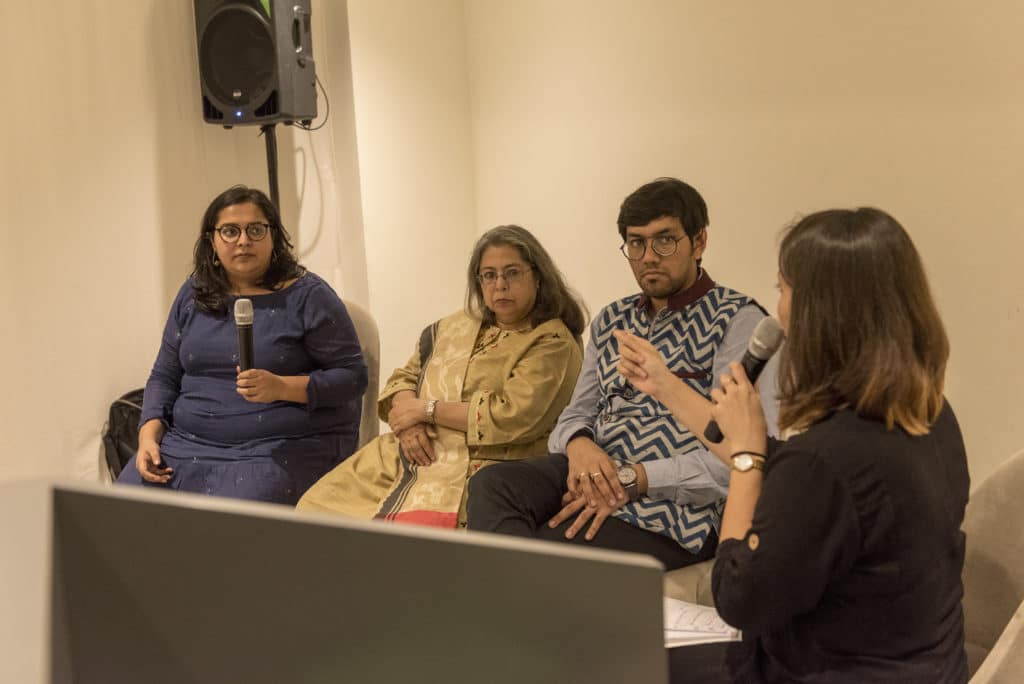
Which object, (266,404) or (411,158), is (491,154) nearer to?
(411,158)

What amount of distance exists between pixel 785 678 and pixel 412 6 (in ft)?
12.2

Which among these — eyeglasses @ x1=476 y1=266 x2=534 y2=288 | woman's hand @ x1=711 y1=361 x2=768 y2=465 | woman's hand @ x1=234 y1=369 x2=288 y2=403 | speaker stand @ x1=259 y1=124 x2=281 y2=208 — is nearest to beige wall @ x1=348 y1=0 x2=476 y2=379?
speaker stand @ x1=259 y1=124 x2=281 y2=208

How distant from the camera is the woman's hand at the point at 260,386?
9.62 ft

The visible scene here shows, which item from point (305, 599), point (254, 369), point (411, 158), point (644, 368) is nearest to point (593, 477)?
point (644, 368)

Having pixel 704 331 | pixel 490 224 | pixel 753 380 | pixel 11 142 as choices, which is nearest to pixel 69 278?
pixel 11 142

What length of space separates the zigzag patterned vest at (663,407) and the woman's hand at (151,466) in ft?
4.32

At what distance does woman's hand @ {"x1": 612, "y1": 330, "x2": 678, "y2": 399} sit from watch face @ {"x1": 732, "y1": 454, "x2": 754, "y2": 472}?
Result: 0.57m

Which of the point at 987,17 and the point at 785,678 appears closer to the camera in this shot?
the point at 785,678

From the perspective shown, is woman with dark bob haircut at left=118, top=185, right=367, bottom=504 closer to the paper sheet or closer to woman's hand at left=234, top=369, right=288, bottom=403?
woman's hand at left=234, top=369, right=288, bottom=403

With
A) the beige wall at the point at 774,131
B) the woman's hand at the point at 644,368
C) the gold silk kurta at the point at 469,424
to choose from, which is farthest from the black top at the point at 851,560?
the beige wall at the point at 774,131

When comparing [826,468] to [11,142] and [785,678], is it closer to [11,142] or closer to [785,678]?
Result: [785,678]

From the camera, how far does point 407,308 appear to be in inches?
184

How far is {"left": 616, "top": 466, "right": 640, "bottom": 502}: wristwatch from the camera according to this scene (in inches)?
96.8

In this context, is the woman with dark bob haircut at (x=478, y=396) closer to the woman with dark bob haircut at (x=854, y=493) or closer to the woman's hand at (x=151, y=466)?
the woman's hand at (x=151, y=466)
